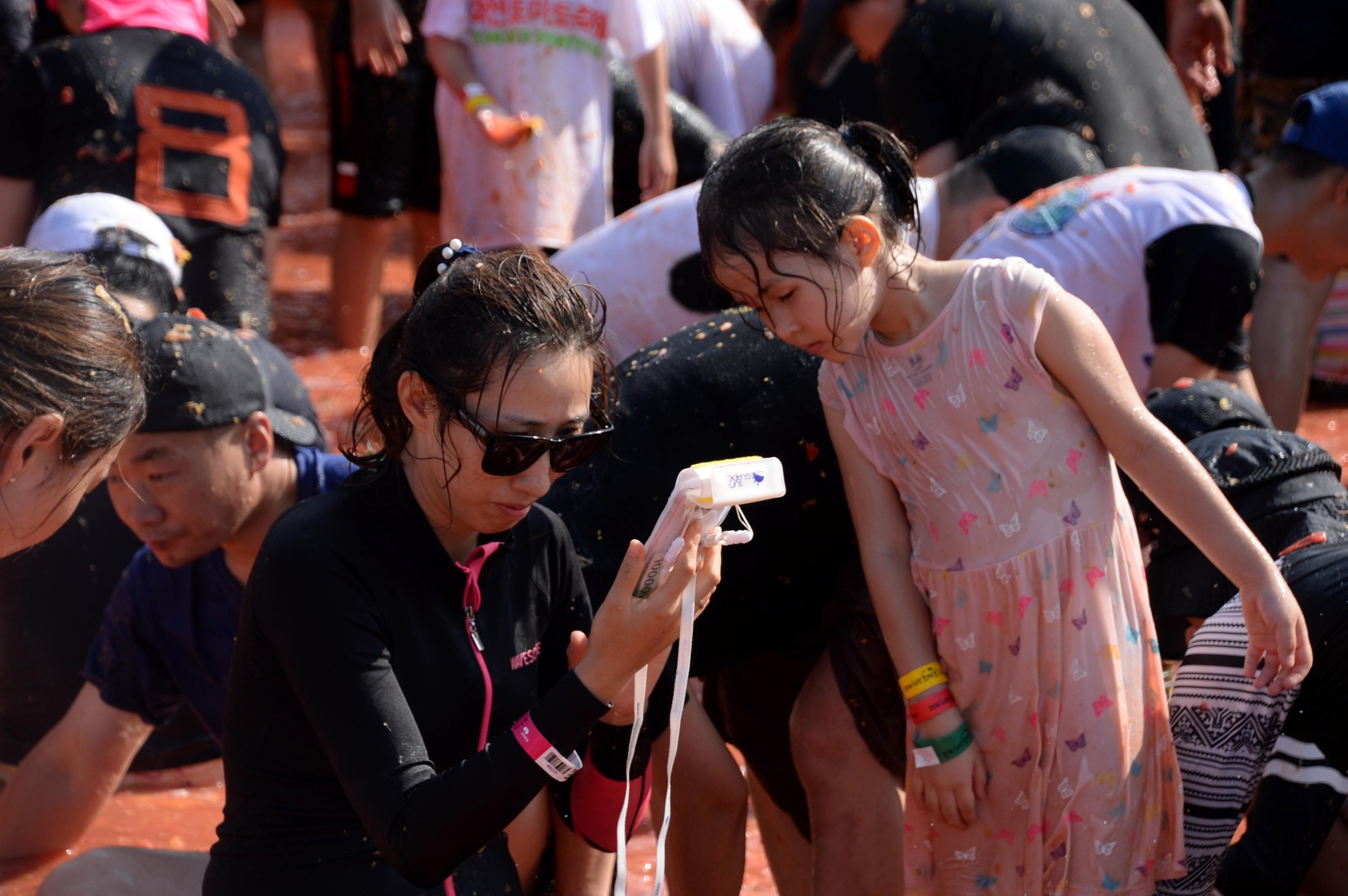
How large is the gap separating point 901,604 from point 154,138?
2519 mm

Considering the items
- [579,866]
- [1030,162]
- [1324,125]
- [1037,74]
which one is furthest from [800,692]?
[1037,74]

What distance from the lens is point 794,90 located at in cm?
613

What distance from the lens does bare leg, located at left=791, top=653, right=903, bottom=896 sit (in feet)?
7.66

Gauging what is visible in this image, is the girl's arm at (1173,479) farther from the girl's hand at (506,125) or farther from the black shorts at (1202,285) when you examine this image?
the girl's hand at (506,125)

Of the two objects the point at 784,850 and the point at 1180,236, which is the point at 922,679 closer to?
the point at 784,850

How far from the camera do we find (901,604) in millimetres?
2156

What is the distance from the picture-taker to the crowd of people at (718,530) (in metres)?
1.78

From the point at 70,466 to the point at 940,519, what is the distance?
1.24m

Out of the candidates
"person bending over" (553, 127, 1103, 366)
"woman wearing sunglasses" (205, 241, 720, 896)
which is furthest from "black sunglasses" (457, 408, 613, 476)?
"person bending over" (553, 127, 1103, 366)

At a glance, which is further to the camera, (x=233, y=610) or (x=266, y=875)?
(x=233, y=610)

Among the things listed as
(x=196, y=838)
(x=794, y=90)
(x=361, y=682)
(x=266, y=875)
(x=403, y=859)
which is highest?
(x=361, y=682)

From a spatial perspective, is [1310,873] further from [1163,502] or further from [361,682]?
[361,682]

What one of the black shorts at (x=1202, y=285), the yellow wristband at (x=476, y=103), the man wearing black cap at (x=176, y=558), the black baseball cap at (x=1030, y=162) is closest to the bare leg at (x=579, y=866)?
the man wearing black cap at (x=176, y=558)

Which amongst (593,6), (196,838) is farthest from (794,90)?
(196,838)
